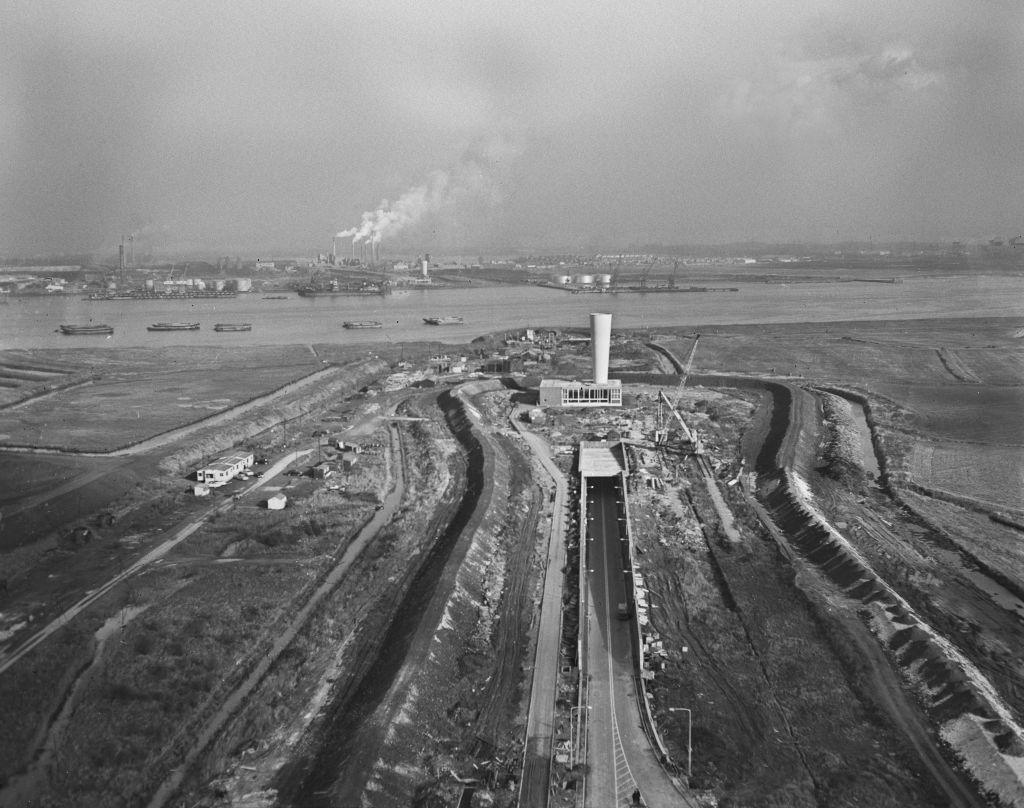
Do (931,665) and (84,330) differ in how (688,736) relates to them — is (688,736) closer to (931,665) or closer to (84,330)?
(931,665)

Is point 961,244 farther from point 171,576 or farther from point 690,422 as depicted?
point 171,576

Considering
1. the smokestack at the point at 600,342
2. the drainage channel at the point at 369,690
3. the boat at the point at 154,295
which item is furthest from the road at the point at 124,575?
the boat at the point at 154,295

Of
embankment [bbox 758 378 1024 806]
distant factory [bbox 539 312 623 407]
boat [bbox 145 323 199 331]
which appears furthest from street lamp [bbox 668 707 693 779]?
boat [bbox 145 323 199 331]

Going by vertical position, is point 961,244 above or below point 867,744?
above

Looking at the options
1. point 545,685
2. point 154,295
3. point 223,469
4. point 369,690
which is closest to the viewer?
point 369,690

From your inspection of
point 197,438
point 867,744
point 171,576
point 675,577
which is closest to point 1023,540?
point 675,577

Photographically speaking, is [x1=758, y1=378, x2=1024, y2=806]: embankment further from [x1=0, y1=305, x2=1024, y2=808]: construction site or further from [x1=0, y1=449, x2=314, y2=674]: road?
[x1=0, y1=449, x2=314, y2=674]: road

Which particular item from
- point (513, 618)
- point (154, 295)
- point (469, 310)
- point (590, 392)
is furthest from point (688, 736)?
point (154, 295)
